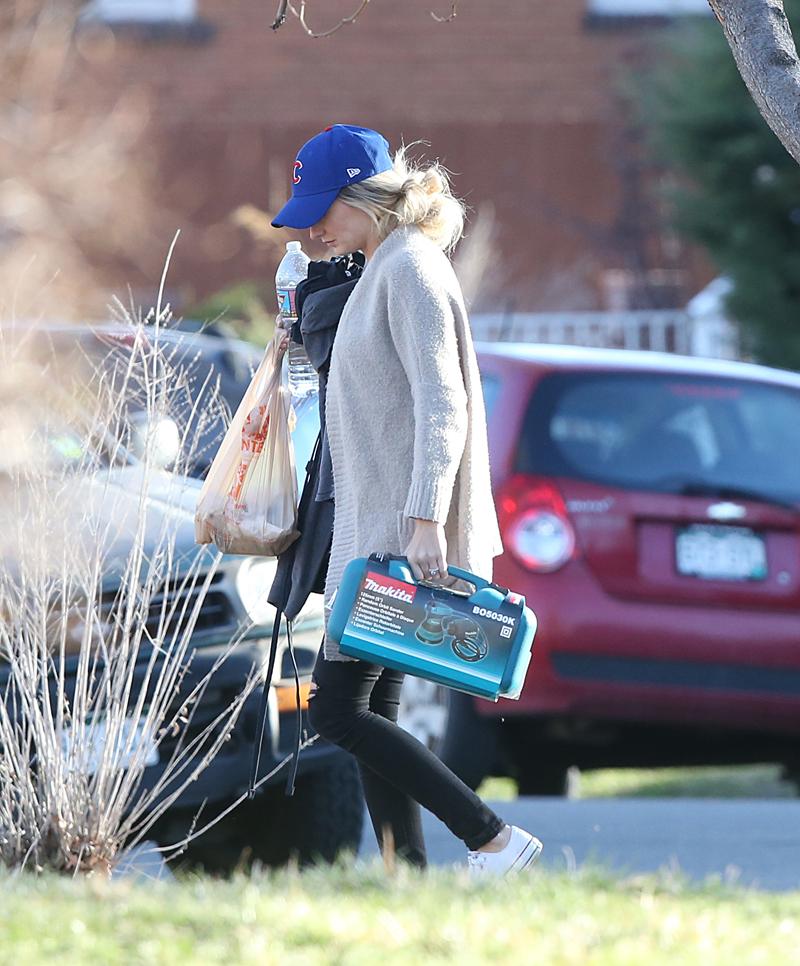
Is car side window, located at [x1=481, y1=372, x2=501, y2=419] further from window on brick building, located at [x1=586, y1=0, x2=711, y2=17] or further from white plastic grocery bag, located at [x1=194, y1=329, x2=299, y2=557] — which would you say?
window on brick building, located at [x1=586, y1=0, x2=711, y2=17]

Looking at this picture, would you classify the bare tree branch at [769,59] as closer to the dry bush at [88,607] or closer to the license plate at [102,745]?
the dry bush at [88,607]

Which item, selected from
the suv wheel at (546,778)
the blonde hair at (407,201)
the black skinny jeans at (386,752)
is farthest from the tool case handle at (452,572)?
the suv wheel at (546,778)

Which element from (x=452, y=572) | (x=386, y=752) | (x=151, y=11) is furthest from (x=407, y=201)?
(x=151, y=11)

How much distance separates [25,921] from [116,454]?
1.47 meters

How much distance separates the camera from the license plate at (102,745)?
14.5ft

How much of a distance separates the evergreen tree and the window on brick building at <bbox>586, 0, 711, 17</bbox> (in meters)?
2.71

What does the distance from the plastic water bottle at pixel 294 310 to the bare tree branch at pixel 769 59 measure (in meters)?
1.14

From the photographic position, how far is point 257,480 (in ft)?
13.6

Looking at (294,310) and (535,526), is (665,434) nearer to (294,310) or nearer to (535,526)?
(535,526)

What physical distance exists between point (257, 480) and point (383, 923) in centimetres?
116

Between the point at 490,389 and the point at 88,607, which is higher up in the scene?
the point at 490,389

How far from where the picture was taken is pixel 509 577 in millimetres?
6145

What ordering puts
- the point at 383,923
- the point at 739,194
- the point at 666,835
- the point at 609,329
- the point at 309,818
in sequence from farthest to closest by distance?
the point at 609,329, the point at 739,194, the point at 666,835, the point at 309,818, the point at 383,923

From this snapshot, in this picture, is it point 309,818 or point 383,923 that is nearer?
point 383,923
